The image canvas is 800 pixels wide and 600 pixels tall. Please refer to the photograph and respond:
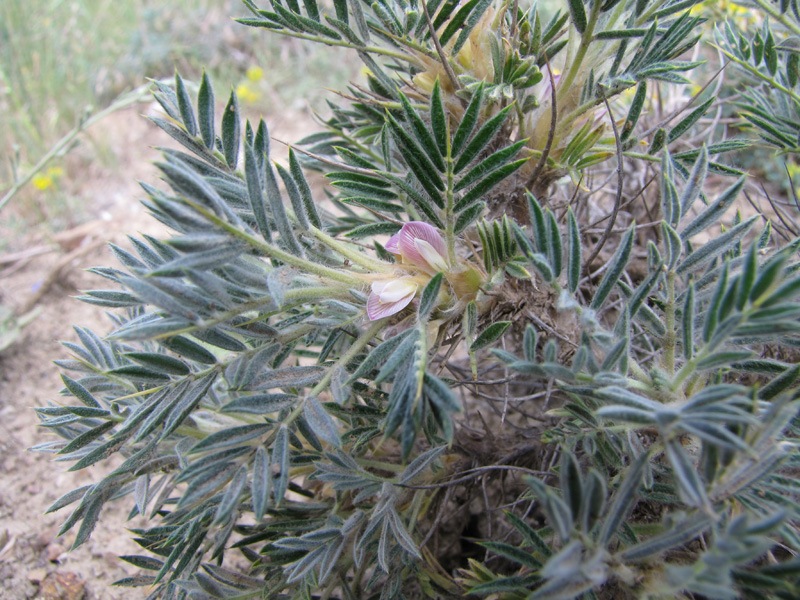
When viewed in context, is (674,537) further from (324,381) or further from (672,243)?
(324,381)

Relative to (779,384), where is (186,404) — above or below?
above

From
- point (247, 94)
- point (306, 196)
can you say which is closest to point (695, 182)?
point (306, 196)

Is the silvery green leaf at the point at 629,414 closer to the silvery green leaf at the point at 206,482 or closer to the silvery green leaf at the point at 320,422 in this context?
the silvery green leaf at the point at 320,422

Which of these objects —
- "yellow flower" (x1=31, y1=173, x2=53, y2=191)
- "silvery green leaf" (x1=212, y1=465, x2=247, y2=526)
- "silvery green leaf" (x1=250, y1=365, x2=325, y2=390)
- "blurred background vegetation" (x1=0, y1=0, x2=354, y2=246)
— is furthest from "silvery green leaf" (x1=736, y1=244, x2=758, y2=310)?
"yellow flower" (x1=31, y1=173, x2=53, y2=191)

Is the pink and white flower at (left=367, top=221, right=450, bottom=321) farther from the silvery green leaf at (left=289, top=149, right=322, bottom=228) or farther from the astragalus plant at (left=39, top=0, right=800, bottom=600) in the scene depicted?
the silvery green leaf at (left=289, top=149, right=322, bottom=228)

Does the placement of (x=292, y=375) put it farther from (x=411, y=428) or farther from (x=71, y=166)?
(x=71, y=166)
